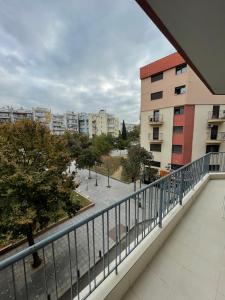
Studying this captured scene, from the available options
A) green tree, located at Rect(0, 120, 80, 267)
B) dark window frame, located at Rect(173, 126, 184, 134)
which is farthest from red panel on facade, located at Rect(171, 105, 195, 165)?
green tree, located at Rect(0, 120, 80, 267)

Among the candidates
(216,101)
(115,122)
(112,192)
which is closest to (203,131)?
(216,101)

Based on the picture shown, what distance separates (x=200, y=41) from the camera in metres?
1.73

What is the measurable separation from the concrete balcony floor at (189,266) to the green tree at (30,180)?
4.21 m

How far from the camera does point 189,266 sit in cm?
178

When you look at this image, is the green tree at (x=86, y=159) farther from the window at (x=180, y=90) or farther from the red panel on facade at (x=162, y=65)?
the window at (x=180, y=90)

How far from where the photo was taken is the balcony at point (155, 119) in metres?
14.0

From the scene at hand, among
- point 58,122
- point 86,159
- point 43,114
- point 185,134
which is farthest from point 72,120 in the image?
point 185,134

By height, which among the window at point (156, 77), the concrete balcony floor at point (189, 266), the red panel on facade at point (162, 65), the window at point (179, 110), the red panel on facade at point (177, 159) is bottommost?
the red panel on facade at point (177, 159)

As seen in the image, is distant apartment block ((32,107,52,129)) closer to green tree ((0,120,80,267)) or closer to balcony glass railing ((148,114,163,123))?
balcony glass railing ((148,114,163,123))

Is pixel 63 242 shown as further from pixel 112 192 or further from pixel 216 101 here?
pixel 216 101

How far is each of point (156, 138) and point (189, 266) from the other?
13.6m

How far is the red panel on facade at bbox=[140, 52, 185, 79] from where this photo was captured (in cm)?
1226

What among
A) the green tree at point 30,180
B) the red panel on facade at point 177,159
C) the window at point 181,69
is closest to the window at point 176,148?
the red panel on facade at point 177,159

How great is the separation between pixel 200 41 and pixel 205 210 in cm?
264
